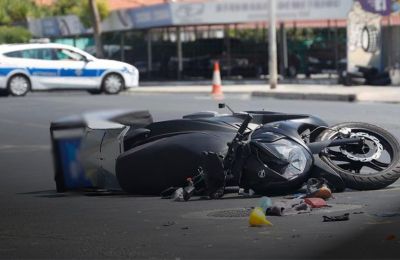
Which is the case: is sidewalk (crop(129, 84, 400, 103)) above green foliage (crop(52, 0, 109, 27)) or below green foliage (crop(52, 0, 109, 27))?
below

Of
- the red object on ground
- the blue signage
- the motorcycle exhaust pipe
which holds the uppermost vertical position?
the blue signage

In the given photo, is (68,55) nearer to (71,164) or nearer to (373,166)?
(71,164)

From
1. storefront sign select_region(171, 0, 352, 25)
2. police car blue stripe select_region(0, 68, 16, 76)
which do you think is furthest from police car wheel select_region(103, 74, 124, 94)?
storefront sign select_region(171, 0, 352, 25)

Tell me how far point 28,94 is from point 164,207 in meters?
16.8

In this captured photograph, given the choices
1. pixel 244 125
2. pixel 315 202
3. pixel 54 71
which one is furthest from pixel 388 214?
pixel 54 71

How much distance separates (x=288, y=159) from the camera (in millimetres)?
8719

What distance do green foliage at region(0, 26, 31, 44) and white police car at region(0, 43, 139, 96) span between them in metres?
15.0

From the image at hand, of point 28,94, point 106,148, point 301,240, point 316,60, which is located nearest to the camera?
point 301,240

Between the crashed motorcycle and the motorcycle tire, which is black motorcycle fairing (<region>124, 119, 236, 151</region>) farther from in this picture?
the motorcycle tire

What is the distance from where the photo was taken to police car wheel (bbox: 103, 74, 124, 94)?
23.3 meters

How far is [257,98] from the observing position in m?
26.3

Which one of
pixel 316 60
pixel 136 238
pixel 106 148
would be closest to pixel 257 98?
pixel 316 60

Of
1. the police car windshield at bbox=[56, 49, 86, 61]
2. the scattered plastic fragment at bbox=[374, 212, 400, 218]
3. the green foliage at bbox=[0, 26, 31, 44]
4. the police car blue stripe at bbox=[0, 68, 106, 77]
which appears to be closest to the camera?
the scattered plastic fragment at bbox=[374, 212, 400, 218]

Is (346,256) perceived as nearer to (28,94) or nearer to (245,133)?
(245,133)
